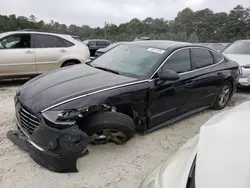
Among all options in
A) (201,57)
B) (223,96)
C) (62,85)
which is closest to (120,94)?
(62,85)

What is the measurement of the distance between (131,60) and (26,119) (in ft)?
6.11

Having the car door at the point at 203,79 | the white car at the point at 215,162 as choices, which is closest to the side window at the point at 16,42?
the car door at the point at 203,79

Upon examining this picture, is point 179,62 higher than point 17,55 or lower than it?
higher

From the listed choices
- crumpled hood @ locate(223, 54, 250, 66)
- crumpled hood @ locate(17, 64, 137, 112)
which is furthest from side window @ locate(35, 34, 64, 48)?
crumpled hood @ locate(223, 54, 250, 66)

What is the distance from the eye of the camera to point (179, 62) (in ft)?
14.2

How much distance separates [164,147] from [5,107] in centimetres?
327

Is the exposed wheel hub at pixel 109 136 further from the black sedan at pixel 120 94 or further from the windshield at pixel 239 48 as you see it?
the windshield at pixel 239 48

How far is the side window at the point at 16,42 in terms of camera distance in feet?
22.8

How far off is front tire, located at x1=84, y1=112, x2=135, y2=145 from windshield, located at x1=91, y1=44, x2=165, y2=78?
81cm

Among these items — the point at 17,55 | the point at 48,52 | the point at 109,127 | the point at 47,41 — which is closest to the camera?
the point at 109,127

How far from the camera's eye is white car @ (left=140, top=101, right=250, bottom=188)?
1343mm

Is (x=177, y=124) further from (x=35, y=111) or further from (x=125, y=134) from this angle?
(x=35, y=111)

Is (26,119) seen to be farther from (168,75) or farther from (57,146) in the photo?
(168,75)

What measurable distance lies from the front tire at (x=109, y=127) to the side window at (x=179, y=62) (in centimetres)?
119
